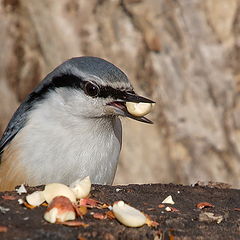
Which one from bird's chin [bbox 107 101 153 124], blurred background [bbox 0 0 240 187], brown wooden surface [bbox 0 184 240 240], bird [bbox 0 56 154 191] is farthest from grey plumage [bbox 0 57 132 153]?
blurred background [bbox 0 0 240 187]

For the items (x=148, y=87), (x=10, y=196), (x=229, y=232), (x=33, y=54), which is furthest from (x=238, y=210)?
(x=33, y=54)

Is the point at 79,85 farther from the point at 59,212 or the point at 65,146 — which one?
the point at 59,212

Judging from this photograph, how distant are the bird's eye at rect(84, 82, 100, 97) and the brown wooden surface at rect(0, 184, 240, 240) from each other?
82 centimetres

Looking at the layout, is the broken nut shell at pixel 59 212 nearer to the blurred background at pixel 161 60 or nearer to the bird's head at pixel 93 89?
the bird's head at pixel 93 89

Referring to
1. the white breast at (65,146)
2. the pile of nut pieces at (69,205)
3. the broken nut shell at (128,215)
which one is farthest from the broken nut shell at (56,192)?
the white breast at (65,146)

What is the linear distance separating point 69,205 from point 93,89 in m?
1.57

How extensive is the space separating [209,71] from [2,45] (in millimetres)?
2080

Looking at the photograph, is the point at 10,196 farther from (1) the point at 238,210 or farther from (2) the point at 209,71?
(2) the point at 209,71

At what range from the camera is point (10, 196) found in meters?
3.70

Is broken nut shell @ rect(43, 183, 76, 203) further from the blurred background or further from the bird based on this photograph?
the blurred background

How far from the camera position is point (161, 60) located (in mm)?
7125

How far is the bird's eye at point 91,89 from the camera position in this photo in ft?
16.0

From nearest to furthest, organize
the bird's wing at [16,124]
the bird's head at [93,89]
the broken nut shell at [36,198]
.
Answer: the broken nut shell at [36,198], the bird's head at [93,89], the bird's wing at [16,124]

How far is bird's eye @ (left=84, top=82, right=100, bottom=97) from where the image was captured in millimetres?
4891
